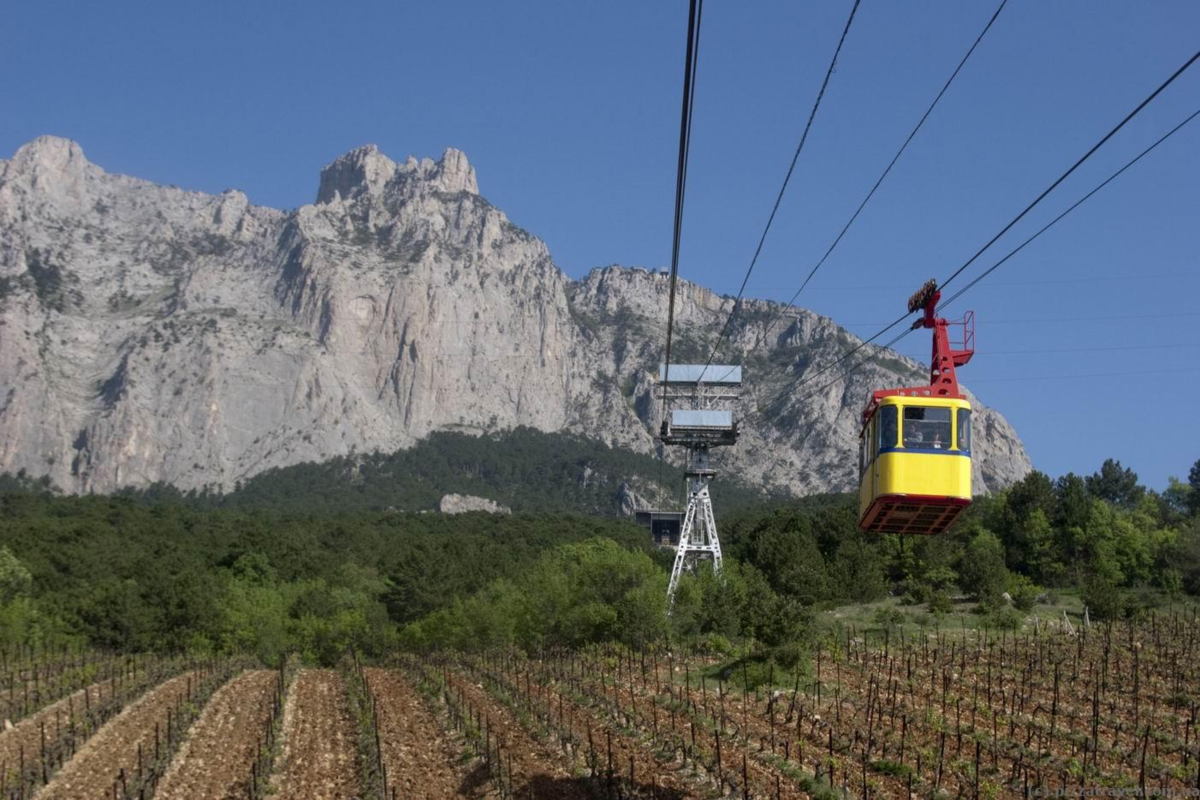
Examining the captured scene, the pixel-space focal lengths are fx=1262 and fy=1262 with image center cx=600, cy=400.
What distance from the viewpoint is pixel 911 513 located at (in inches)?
1126

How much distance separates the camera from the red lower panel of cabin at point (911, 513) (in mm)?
27578

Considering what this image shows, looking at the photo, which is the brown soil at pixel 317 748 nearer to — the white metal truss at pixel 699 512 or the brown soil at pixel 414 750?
the brown soil at pixel 414 750

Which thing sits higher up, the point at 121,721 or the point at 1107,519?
the point at 1107,519

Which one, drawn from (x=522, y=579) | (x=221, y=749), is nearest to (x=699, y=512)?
(x=522, y=579)

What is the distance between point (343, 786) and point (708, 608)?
1628 inches

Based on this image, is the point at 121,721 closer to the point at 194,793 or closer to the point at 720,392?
the point at 194,793

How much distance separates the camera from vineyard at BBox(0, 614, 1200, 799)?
29297mm

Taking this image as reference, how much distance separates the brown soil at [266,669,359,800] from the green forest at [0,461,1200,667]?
15.6 metres

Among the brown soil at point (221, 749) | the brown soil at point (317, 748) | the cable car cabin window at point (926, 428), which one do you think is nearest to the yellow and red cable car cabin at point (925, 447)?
the cable car cabin window at point (926, 428)

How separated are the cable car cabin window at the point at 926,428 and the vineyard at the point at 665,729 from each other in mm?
6860

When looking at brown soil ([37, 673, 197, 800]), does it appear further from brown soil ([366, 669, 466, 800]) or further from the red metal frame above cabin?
the red metal frame above cabin

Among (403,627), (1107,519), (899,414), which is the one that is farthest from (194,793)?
(1107,519)

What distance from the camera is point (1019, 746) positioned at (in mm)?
31250

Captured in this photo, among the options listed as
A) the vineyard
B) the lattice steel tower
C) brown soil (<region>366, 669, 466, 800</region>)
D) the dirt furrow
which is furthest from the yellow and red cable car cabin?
the lattice steel tower
